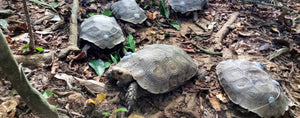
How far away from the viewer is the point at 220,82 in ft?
11.9

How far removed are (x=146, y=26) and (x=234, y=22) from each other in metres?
2.73

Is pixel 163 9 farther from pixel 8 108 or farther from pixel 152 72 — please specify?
pixel 8 108

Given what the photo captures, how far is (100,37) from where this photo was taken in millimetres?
4180

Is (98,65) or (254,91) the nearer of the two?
(254,91)

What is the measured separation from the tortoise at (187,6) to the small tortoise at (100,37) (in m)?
2.64

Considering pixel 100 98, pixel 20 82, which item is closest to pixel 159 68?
pixel 100 98

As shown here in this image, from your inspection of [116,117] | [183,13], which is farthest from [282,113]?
[183,13]

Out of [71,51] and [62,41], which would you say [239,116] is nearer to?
[71,51]

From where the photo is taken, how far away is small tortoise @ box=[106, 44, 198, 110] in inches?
119

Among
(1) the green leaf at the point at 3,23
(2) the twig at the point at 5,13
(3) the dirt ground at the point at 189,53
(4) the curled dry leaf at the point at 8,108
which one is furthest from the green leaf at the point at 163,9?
(4) the curled dry leaf at the point at 8,108

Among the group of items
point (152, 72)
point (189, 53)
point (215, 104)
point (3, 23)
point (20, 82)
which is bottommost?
point (215, 104)

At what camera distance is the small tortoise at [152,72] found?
303 centimetres

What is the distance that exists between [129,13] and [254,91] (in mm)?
3830

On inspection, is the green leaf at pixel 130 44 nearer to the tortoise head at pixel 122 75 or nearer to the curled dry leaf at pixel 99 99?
the tortoise head at pixel 122 75
